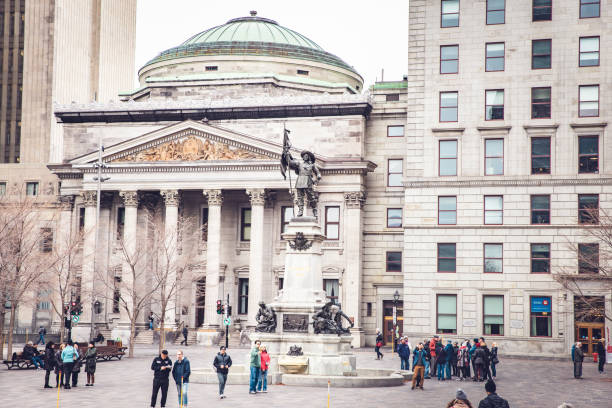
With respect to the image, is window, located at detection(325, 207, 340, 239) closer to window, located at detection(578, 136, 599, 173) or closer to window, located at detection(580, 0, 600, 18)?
window, located at detection(578, 136, 599, 173)

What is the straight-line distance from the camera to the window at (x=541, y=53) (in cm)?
6050

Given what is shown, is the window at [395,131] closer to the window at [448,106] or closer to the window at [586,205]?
the window at [448,106]

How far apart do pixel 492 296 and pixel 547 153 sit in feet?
32.0

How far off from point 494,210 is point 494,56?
10.0m

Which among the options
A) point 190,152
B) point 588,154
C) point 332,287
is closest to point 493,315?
point 588,154

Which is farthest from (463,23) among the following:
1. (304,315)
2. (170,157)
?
(304,315)

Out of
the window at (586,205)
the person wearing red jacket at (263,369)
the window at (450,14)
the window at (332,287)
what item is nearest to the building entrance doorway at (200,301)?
the window at (332,287)

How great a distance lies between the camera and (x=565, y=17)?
60.2 meters

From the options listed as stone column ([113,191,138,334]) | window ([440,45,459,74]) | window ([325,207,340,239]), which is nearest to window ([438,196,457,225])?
window ([440,45,459,74])

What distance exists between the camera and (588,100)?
59844 millimetres

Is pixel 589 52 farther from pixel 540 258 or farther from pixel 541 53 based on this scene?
pixel 540 258

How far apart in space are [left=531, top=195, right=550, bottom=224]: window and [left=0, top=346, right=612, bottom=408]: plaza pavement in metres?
17.1

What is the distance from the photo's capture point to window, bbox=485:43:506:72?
61312mm

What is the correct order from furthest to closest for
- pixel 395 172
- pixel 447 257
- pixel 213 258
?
pixel 395 172, pixel 213 258, pixel 447 257
